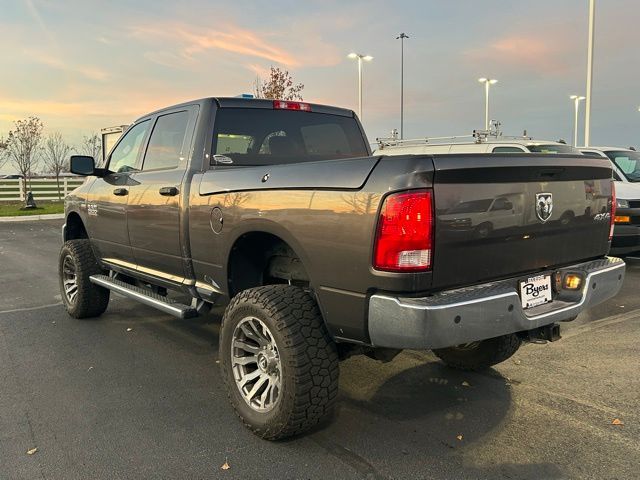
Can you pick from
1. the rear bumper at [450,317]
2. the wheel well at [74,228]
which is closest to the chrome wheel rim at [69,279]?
the wheel well at [74,228]

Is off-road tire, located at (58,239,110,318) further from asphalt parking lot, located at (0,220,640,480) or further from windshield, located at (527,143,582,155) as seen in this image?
windshield, located at (527,143,582,155)

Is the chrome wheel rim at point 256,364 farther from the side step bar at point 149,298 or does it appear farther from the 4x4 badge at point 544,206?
the 4x4 badge at point 544,206

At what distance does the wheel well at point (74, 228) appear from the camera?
19.8ft

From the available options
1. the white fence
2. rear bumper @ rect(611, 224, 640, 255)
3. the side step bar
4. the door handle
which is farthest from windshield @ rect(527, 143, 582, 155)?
the white fence

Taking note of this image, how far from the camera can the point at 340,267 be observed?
2717mm

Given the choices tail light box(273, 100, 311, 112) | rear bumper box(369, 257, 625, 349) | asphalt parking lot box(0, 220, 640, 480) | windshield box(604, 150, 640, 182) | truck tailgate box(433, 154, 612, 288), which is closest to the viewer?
rear bumper box(369, 257, 625, 349)

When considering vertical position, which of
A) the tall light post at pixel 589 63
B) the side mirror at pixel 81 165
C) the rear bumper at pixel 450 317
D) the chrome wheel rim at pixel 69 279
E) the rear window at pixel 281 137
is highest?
the tall light post at pixel 589 63

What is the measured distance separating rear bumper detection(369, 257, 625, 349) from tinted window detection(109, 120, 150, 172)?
3.24 metres

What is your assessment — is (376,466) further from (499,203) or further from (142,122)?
(142,122)

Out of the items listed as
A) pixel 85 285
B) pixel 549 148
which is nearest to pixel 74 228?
pixel 85 285

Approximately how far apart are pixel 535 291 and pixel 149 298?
2908 millimetres

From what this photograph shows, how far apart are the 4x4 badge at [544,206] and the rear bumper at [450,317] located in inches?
16.2

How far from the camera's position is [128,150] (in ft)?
17.0

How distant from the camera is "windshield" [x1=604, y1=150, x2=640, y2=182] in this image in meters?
9.09
